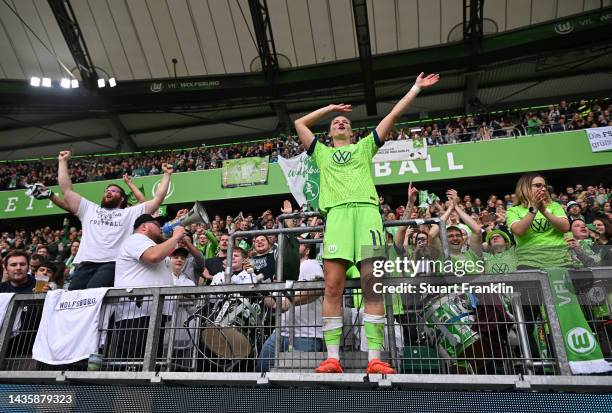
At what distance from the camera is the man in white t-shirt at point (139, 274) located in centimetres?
337

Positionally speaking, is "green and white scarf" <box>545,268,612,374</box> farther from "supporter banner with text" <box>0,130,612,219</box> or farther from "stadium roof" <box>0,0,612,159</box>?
"stadium roof" <box>0,0,612,159</box>

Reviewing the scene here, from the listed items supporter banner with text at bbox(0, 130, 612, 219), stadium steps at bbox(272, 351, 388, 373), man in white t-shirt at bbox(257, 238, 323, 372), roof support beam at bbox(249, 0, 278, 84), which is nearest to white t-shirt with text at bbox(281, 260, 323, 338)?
man in white t-shirt at bbox(257, 238, 323, 372)

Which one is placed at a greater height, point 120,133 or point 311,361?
point 120,133

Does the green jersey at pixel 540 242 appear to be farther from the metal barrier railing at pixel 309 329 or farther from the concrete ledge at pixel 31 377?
the concrete ledge at pixel 31 377

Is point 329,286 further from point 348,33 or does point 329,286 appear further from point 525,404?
point 348,33

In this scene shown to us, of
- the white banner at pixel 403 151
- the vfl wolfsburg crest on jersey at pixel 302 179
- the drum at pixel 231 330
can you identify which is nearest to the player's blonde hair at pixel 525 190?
the vfl wolfsburg crest on jersey at pixel 302 179

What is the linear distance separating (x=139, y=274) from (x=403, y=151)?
11600 mm

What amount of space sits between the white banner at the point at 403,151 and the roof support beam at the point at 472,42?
220 inches

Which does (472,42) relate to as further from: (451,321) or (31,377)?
(31,377)

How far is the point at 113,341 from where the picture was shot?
3.41 m

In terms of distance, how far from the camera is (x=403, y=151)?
46.4 ft

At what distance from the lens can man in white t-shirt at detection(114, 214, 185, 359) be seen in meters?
3.37

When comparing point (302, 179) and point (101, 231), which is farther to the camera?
point (302, 179)

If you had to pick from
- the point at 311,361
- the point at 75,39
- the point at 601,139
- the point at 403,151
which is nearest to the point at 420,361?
the point at 311,361
